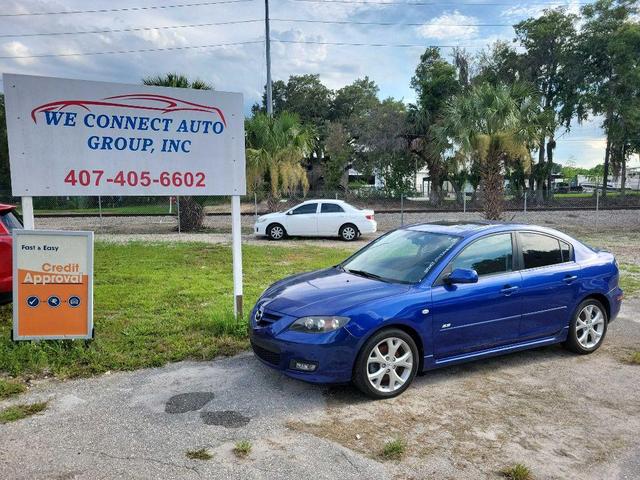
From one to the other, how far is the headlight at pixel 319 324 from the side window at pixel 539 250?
2.29 metres

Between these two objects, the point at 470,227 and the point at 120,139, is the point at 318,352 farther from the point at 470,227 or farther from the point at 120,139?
the point at 120,139

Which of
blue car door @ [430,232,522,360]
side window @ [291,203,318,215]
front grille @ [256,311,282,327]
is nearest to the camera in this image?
front grille @ [256,311,282,327]

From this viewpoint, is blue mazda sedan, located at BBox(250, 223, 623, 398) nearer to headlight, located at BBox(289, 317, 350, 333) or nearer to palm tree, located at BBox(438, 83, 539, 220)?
headlight, located at BBox(289, 317, 350, 333)

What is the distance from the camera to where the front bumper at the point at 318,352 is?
14.4ft

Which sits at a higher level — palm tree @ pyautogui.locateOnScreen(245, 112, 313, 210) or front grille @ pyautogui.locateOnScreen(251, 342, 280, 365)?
palm tree @ pyautogui.locateOnScreen(245, 112, 313, 210)

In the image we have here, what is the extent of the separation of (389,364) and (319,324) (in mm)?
728

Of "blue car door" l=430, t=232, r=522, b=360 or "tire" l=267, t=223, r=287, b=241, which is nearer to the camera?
"blue car door" l=430, t=232, r=522, b=360

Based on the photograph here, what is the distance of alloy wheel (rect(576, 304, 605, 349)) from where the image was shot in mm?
5848

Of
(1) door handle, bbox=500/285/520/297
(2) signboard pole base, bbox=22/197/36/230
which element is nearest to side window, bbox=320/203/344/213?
(2) signboard pole base, bbox=22/197/36/230

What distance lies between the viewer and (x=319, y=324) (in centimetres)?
447

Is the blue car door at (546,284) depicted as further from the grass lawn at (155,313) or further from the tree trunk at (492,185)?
the tree trunk at (492,185)

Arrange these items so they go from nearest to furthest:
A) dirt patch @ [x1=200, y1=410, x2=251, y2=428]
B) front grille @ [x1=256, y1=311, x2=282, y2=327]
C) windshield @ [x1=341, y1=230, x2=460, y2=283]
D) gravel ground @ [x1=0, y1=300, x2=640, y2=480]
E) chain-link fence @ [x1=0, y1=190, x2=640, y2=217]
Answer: gravel ground @ [x1=0, y1=300, x2=640, y2=480] < dirt patch @ [x1=200, y1=410, x2=251, y2=428] < front grille @ [x1=256, y1=311, x2=282, y2=327] < windshield @ [x1=341, y1=230, x2=460, y2=283] < chain-link fence @ [x1=0, y1=190, x2=640, y2=217]

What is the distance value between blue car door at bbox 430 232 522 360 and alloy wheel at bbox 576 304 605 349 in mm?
1039

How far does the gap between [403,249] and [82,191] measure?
3.68 meters
